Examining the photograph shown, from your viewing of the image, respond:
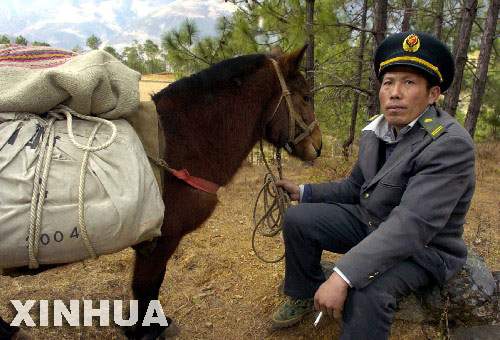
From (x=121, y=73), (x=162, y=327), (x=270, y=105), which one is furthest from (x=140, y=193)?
(x=162, y=327)

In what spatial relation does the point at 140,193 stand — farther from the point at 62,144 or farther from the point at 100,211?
the point at 62,144

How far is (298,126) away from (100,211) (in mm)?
1510

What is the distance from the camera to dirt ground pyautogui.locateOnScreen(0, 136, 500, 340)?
276 cm

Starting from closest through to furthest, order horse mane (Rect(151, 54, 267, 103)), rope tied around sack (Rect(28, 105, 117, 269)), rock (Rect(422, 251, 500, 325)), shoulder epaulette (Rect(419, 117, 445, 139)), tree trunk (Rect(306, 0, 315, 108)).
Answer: rope tied around sack (Rect(28, 105, 117, 269))
shoulder epaulette (Rect(419, 117, 445, 139))
horse mane (Rect(151, 54, 267, 103))
rock (Rect(422, 251, 500, 325))
tree trunk (Rect(306, 0, 315, 108))

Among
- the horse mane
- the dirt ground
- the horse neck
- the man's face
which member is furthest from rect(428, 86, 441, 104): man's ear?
the dirt ground

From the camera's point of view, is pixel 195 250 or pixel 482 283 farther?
pixel 195 250

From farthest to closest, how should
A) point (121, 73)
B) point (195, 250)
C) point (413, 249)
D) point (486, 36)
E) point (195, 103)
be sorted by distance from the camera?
point (486, 36)
point (195, 250)
point (195, 103)
point (121, 73)
point (413, 249)

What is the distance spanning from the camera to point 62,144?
5.42 ft

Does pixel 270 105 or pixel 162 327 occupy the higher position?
pixel 270 105

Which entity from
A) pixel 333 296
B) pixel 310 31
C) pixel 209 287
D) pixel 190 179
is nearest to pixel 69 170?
pixel 190 179

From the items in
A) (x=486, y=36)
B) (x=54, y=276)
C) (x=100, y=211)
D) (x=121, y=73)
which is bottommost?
(x=54, y=276)

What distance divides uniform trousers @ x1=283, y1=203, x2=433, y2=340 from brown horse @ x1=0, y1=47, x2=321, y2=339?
51cm

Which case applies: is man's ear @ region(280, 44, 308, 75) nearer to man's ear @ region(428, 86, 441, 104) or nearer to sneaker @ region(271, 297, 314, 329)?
man's ear @ region(428, 86, 441, 104)

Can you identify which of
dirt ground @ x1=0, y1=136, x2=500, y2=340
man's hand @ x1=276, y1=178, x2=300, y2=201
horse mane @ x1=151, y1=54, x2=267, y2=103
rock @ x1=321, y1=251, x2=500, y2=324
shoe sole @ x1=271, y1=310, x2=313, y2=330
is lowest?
dirt ground @ x1=0, y1=136, x2=500, y2=340
